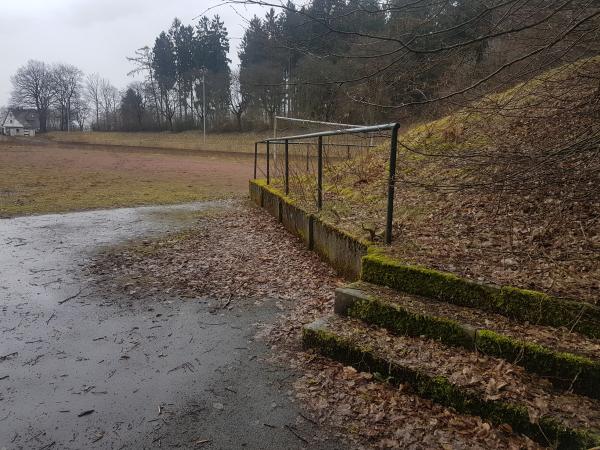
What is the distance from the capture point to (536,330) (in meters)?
2.59

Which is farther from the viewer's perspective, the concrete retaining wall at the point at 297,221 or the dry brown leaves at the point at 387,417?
the concrete retaining wall at the point at 297,221

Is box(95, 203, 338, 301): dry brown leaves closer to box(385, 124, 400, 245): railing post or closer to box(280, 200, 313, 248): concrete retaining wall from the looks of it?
box(280, 200, 313, 248): concrete retaining wall

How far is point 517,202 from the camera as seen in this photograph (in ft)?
14.1

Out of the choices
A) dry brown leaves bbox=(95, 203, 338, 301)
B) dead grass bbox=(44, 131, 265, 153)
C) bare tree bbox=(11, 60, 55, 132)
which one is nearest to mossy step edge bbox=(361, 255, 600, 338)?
dry brown leaves bbox=(95, 203, 338, 301)

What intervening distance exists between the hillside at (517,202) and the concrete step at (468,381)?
73cm

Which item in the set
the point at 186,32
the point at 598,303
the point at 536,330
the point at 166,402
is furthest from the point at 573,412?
the point at 186,32

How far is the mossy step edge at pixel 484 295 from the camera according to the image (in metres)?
2.54

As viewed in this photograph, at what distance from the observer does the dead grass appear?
36.5 m

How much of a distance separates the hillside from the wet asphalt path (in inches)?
64.5

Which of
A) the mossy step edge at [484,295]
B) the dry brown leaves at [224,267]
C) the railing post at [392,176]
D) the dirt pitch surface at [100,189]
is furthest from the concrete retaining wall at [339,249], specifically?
the dirt pitch surface at [100,189]

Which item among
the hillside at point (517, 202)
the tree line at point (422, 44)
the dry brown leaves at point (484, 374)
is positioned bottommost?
the dry brown leaves at point (484, 374)

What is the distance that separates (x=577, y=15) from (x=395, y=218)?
8.40 ft

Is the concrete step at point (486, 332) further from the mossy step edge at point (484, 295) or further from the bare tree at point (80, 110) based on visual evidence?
the bare tree at point (80, 110)

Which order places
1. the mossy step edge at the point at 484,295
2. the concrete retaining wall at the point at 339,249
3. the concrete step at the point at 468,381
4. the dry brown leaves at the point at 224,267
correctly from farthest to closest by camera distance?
the dry brown leaves at the point at 224,267 < the concrete retaining wall at the point at 339,249 < the mossy step edge at the point at 484,295 < the concrete step at the point at 468,381
